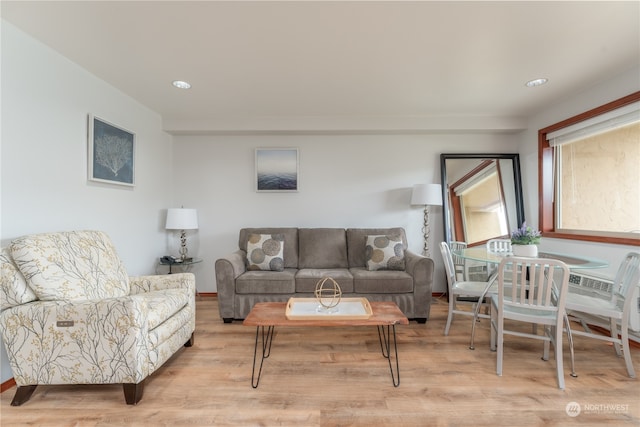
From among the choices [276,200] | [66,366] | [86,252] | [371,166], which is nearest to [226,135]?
[276,200]

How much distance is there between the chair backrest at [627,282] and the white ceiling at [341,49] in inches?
61.5

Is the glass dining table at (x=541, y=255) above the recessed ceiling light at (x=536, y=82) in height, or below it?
below

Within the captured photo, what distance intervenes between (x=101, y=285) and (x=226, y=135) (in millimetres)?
2461

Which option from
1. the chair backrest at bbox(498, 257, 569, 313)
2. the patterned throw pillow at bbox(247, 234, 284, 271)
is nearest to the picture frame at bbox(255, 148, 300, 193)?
the patterned throw pillow at bbox(247, 234, 284, 271)

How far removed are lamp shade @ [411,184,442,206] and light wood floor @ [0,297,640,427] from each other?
1.67 meters

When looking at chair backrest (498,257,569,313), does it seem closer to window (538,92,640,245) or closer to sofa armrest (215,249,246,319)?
window (538,92,640,245)

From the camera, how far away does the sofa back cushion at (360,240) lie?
353 centimetres

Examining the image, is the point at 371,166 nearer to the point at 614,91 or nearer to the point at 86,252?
the point at 614,91

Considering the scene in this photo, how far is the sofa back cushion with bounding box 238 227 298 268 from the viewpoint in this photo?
11.6ft

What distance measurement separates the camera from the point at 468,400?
1.76m

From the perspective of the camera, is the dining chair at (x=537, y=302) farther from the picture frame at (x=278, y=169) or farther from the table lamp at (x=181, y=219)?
the table lamp at (x=181, y=219)

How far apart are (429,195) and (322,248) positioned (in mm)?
1470

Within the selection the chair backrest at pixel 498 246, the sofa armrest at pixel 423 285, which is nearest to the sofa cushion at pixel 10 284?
the sofa armrest at pixel 423 285

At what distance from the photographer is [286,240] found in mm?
3570
